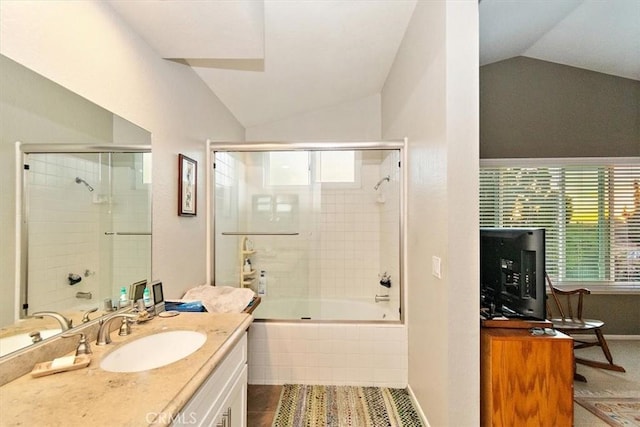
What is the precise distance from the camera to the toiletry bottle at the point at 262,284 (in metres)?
3.21

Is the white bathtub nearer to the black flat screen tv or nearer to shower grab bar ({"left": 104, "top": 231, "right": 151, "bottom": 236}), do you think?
the black flat screen tv

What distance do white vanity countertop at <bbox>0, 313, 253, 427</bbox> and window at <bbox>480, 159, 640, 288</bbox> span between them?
12.2 feet

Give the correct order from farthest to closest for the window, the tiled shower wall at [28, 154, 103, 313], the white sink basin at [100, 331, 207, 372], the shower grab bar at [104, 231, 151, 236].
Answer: the window < the shower grab bar at [104, 231, 151, 236] < the white sink basin at [100, 331, 207, 372] < the tiled shower wall at [28, 154, 103, 313]

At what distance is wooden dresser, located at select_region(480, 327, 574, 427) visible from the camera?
5.25ft

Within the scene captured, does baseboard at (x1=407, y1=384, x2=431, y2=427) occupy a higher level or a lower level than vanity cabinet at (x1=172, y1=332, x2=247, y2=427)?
lower

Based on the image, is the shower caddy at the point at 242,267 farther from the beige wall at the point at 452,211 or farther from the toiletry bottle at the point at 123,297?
the beige wall at the point at 452,211

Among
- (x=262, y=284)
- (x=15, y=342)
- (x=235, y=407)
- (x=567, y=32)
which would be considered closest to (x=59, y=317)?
(x=15, y=342)

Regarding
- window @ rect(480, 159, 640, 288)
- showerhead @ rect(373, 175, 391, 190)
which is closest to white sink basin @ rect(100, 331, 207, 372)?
showerhead @ rect(373, 175, 391, 190)

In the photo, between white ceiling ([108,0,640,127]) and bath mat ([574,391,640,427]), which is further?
bath mat ([574,391,640,427])

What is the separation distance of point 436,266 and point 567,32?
3.13 meters

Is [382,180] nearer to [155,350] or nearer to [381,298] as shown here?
[381,298]

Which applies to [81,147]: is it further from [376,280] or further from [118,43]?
[376,280]

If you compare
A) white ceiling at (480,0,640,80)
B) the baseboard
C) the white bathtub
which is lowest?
the baseboard

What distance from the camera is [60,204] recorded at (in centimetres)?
122
